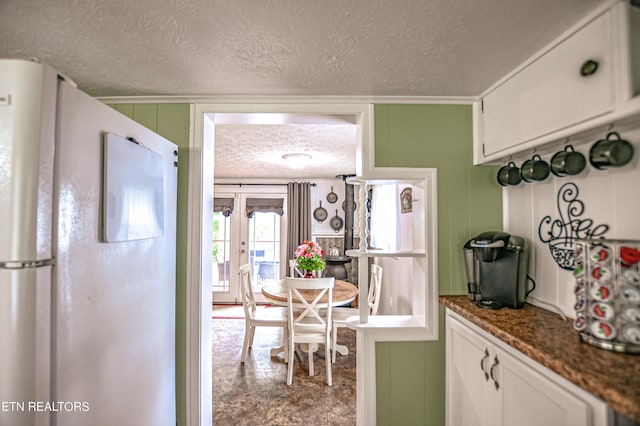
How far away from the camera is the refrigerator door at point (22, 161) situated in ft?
2.53

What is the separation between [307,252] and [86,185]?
2.56 m

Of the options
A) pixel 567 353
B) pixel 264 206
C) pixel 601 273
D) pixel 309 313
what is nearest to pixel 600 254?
pixel 601 273

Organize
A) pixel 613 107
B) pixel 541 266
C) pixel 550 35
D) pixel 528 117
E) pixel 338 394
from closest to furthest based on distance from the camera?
pixel 613 107, pixel 550 35, pixel 528 117, pixel 541 266, pixel 338 394

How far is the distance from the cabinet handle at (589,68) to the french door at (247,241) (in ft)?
16.2

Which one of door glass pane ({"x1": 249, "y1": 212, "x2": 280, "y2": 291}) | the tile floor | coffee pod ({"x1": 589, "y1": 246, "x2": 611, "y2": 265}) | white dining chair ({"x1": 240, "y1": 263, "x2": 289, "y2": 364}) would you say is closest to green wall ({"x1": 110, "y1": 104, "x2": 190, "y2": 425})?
the tile floor

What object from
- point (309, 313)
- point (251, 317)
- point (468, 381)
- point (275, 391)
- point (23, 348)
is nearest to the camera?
point (23, 348)

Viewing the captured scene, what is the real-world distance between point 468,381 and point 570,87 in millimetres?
1389

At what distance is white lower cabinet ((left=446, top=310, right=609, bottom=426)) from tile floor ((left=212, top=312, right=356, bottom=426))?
1079 millimetres

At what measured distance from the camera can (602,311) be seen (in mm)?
931

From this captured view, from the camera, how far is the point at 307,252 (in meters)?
3.36

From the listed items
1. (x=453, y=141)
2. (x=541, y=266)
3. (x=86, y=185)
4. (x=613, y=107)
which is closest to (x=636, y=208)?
(x=613, y=107)

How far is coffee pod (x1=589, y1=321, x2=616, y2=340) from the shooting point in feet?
2.98

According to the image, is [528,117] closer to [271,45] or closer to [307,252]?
[271,45]

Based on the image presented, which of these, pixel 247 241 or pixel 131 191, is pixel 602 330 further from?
pixel 247 241
